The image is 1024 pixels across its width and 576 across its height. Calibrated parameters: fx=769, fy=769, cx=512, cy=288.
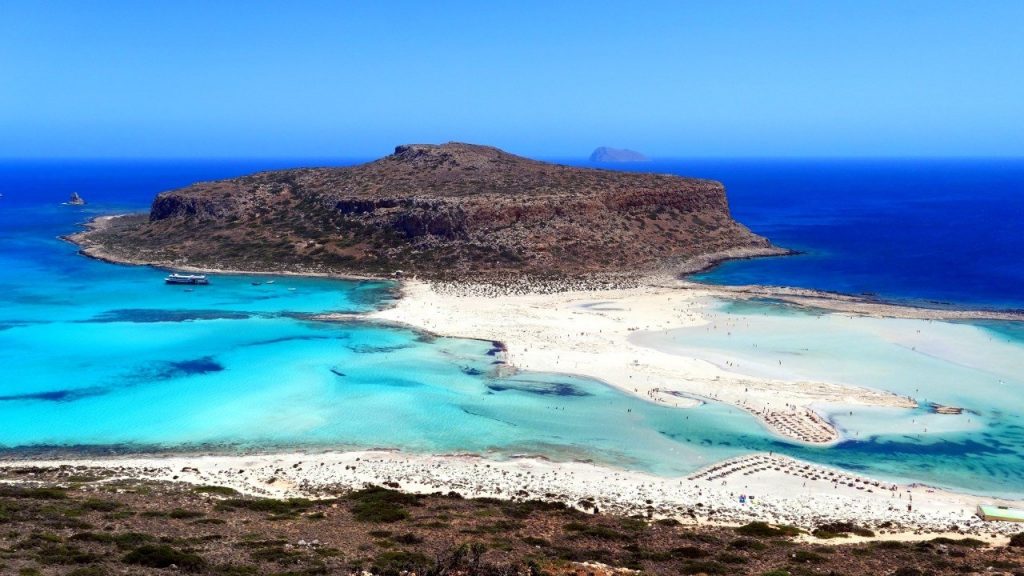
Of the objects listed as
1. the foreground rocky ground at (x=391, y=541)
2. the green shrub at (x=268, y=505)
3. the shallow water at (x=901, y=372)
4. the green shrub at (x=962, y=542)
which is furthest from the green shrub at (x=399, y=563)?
the shallow water at (x=901, y=372)

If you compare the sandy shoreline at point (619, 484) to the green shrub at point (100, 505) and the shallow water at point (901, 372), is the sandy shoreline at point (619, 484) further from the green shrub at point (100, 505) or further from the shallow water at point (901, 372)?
the green shrub at point (100, 505)

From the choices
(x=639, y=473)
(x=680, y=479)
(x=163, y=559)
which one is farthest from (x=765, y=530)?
(x=163, y=559)

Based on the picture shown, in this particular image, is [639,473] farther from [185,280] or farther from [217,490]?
[185,280]

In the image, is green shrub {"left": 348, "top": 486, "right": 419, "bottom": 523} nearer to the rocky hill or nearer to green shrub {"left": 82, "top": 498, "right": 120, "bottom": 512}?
green shrub {"left": 82, "top": 498, "right": 120, "bottom": 512}

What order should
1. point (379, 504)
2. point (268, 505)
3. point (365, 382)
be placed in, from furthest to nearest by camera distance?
point (365, 382), point (379, 504), point (268, 505)

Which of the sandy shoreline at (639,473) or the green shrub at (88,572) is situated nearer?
the green shrub at (88,572)

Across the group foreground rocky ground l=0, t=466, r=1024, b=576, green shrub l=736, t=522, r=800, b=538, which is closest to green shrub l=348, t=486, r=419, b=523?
foreground rocky ground l=0, t=466, r=1024, b=576
